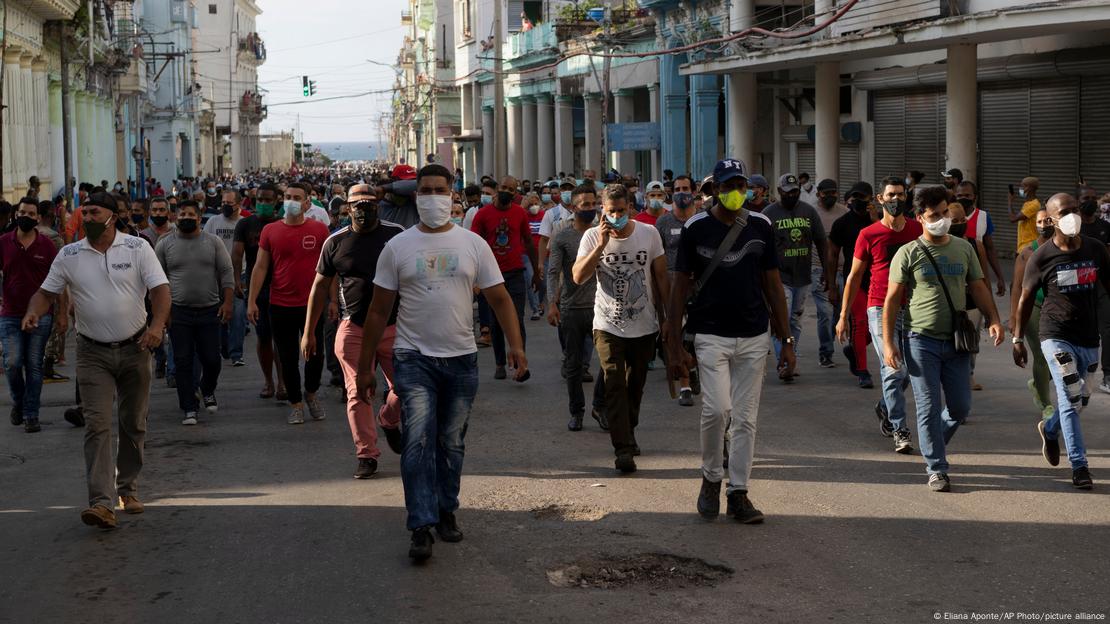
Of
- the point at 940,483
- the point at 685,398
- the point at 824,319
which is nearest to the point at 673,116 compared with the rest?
the point at 824,319

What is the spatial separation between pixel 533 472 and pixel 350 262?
1755mm

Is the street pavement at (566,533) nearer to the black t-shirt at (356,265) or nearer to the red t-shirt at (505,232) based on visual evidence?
the black t-shirt at (356,265)

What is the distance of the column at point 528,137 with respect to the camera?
192ft

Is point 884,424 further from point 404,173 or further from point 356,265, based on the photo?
point 404,173

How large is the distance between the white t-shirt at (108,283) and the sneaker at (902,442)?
4764 millimetres

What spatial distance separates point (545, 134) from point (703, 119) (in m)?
19.7

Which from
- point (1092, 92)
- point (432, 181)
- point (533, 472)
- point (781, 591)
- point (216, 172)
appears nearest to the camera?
point (781, 591)

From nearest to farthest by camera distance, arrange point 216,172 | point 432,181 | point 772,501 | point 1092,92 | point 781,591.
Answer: point 781,591
point 432,181
point 772,501
point 1092,92
point 216,172

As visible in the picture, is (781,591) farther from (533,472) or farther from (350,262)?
(350,262)

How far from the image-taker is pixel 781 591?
620 centimetres

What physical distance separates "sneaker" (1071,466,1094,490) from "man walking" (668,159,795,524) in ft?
6.32

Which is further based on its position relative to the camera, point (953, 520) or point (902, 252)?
point (902, 252)

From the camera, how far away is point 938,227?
27.0 ft

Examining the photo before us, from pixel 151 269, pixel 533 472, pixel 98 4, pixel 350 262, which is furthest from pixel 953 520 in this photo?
pixel 98 4
